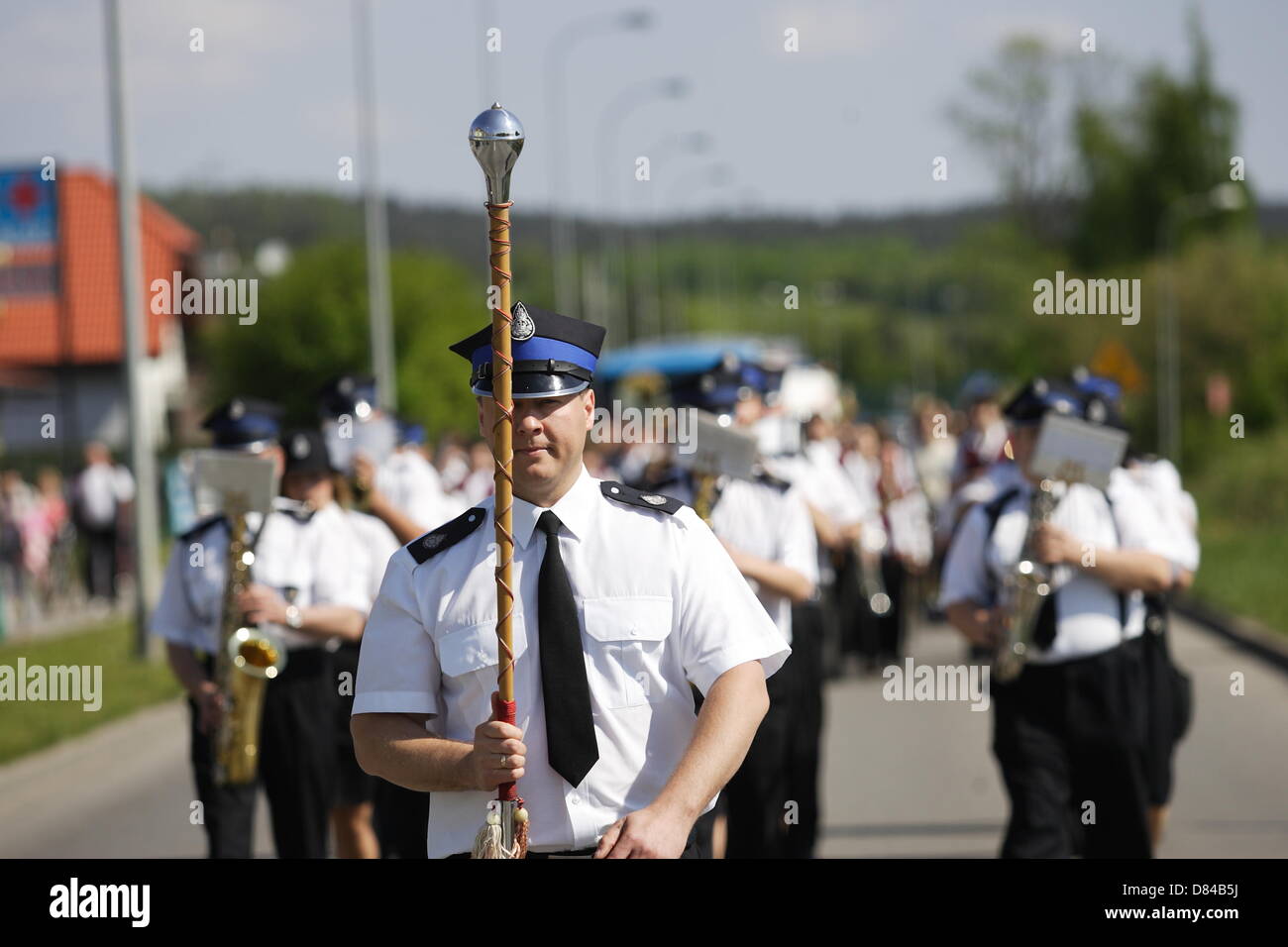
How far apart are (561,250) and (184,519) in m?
10.9

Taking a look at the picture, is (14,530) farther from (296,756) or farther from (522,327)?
(522,327)

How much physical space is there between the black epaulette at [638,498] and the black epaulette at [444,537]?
0.27 metres

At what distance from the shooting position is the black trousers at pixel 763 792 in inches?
308

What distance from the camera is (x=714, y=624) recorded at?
3.88m

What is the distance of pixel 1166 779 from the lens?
6918mm

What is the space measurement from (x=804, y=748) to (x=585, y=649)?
14.8 feet

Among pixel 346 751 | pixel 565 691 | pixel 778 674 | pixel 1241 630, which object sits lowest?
pixel 1241 630

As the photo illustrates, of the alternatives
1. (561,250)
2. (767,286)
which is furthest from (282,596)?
(767,286)

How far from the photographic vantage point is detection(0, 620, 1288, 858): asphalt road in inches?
373

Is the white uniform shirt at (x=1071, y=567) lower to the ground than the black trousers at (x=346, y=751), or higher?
higher

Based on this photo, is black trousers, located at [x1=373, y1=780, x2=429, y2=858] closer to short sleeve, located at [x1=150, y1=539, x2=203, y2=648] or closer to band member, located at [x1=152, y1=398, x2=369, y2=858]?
band member, located at [x1=152, y1=398, x2=369, y2=858]

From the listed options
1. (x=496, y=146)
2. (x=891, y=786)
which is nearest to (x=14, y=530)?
(x=891, y=786)

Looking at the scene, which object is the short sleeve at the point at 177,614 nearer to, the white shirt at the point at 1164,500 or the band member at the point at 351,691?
the band member at the point at 351,691

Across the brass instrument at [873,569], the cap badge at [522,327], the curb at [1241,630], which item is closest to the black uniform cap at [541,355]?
the cap badge at [522,327]
